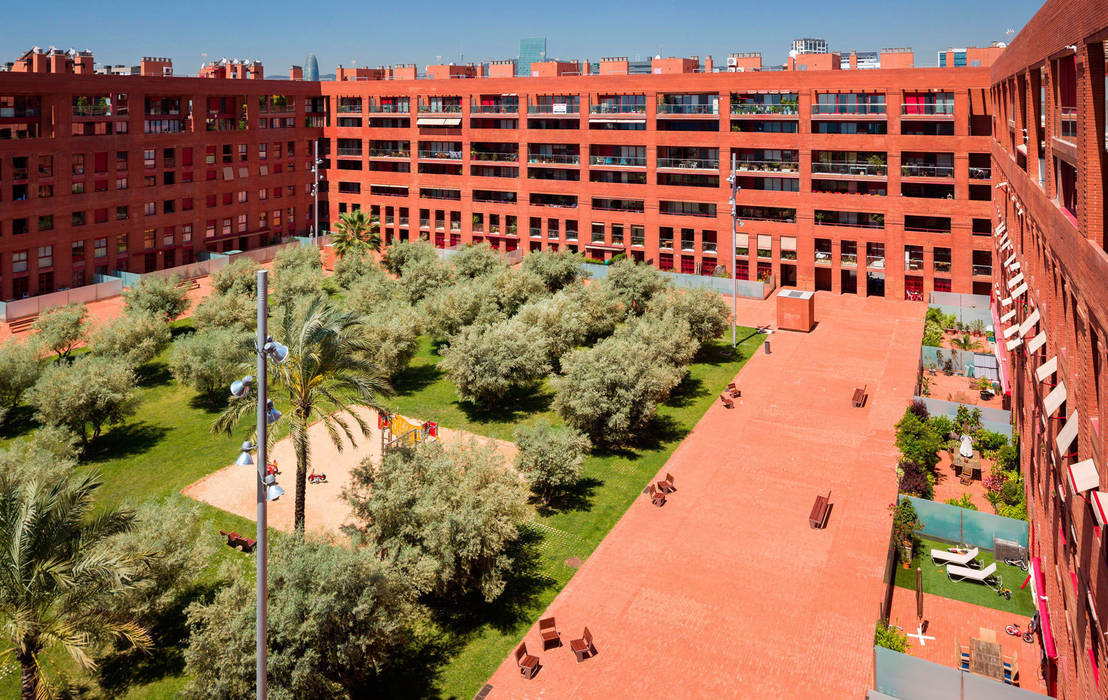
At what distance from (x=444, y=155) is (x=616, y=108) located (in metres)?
17.8

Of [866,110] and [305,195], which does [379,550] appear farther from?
[305,195]

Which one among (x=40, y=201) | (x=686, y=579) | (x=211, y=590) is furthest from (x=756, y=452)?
(x=40, y=201)

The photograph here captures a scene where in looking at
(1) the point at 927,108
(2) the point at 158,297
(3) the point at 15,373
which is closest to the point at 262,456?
(3) the point at 15,373

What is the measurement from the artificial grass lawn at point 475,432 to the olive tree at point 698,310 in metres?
1.96

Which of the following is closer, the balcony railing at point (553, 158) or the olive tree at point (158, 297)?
the olive tree at point (158, 297)

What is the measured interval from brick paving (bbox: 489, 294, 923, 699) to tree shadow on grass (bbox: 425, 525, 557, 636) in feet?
2.48

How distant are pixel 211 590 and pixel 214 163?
55993 mm

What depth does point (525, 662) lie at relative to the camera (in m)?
18.5

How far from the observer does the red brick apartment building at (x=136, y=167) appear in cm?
5491

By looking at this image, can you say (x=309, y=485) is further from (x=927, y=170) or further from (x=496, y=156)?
(x=496, y=156)

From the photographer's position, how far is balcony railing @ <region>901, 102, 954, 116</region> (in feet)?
169

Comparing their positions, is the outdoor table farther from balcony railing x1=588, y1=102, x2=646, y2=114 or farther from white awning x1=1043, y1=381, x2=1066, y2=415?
balcony railing x1=588, y1=102, x2=646, y2=114

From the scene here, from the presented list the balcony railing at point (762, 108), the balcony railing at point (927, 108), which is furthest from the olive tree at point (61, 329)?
the balcony railing at point (927, 108)

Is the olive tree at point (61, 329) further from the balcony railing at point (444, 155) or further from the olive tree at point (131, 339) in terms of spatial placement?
the balcony railing at point (444, 155)
